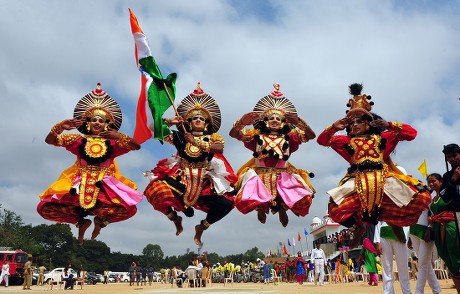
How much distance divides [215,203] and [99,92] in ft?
11.5

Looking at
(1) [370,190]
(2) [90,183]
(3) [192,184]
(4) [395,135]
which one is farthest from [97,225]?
(4) [395,135]

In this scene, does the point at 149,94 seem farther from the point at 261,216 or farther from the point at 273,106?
the point at 261,216

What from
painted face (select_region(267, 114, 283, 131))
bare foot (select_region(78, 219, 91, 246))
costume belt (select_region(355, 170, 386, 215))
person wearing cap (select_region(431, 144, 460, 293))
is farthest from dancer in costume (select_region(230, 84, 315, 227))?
bare foot (select_region(78, 219, 91, 246))

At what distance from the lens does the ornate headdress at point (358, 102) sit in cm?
800

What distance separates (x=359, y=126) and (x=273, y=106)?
6.57ft

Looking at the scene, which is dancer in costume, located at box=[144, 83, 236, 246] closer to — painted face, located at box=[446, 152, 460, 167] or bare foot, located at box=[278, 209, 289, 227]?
bare foot, located at box=[278, 209, 289, 227]

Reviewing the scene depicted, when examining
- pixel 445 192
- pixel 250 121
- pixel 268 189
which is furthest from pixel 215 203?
pixel 445 192

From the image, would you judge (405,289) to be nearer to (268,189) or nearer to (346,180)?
(346,180)

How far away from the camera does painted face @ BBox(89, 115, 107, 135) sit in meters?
9.26

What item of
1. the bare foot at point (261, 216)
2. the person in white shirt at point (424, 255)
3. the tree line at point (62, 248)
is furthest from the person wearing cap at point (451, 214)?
the tree line at point (62, 248)

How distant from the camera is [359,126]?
8.07 metres

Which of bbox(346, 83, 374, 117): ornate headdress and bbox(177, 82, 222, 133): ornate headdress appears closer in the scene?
bbox(346, 83, 374, 117): ornate headdress

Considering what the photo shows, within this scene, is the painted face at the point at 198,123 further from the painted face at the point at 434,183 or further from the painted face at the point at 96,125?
the painted face at the point at 434,183

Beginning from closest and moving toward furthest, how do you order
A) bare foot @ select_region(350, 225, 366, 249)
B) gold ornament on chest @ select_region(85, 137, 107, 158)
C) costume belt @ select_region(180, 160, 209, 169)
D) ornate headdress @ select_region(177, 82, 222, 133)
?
bare foot @ select_region(350, 225, 366, 249) < costume belt @ select_region(180, 160, 209, 169) < gold ornament on chest @ select_region(85, 137, 107, 158) < ornate headdress @ select_region(177, 82, 222, 133)
